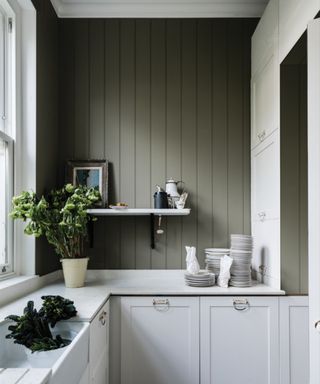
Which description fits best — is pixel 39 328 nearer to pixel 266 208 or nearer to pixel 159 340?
pixel 159 340

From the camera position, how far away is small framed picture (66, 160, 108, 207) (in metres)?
2.95

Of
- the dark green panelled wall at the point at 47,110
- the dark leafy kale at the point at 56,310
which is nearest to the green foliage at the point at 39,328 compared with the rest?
the dark leafy kale at the point at 56,310

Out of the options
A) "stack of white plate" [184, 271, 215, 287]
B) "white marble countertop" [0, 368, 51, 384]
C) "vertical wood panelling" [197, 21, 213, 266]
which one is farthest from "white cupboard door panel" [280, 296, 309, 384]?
"white marble countertop" [0, 368, 51, 384]

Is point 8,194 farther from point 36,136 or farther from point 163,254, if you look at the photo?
point 163,254

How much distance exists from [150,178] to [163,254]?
22.8 inches

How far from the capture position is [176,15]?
9.84ft

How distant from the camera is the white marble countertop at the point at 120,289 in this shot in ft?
6.40

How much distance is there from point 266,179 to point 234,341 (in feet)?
3.39

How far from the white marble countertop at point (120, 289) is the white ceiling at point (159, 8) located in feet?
6.39

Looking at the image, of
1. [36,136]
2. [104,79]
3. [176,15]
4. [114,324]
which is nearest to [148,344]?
[114,324]

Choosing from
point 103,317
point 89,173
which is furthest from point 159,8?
point 103,317

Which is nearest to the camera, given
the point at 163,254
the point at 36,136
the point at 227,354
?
the point at 227,354

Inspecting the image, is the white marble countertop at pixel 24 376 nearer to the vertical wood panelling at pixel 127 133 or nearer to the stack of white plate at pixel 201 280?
the stack of white plate at pixel 201 280

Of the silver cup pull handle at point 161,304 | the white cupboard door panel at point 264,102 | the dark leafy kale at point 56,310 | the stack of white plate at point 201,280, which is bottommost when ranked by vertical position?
the silver cup pull handle at point 161,304
